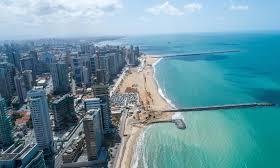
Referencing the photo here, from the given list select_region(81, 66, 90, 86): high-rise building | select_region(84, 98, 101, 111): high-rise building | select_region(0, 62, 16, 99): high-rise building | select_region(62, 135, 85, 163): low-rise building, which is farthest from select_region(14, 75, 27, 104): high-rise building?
select_region(62, 135, 85, 163): low-rise building

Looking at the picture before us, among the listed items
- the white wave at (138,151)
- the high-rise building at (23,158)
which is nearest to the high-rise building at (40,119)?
the white wave at (138,151)

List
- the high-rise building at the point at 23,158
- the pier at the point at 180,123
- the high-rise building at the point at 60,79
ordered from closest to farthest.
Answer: the high-rise building at the point at 23,158 < the pier at the point at 180,123 < the high-rise building at the point at 60,79

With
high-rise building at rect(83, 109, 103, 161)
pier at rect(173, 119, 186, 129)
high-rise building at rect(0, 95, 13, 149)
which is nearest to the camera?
high-rise building at rect(83, 109, 103, 161)

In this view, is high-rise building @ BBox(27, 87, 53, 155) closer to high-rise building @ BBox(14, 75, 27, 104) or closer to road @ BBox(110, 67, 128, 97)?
high-rise building @ BBox(14, 75, 27, 104)

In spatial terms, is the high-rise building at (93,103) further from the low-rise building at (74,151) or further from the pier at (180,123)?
the pier at (180,123)

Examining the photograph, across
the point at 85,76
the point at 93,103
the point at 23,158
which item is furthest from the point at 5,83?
the point at 23,158

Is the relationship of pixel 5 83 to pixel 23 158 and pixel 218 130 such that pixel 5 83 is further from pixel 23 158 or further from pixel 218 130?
pixel 218 130
